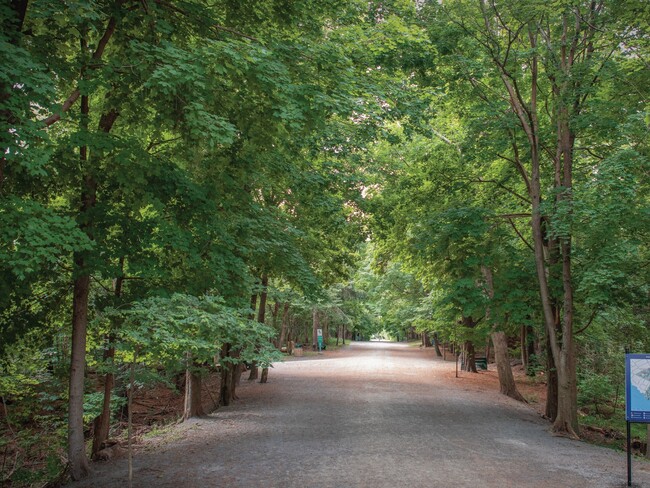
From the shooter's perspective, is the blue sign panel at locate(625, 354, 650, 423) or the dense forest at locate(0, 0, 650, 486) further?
the blue sign panel at locate(625, 354, 650, 423)

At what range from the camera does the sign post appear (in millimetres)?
6938

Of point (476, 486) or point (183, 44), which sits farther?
point (183, 44)

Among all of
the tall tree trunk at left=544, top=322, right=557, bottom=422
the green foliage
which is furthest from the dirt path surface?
the green foliage

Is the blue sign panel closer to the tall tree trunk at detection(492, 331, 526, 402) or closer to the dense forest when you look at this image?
the dense forest

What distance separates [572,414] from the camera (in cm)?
1144

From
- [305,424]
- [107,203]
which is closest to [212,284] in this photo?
[107,203]

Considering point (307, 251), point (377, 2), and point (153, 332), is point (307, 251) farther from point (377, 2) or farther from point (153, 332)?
point (153, 332)

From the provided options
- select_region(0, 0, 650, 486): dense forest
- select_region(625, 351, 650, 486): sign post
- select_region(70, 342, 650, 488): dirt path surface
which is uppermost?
select_region(0, 0, 650, 486): dense forest

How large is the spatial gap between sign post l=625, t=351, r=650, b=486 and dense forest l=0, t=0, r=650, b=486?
8.90ft

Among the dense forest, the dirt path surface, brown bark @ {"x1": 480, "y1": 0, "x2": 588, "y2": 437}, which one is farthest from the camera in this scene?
brown bark @ {"x1": 480, "y1": 0, "x2": 588, "y2": 437}

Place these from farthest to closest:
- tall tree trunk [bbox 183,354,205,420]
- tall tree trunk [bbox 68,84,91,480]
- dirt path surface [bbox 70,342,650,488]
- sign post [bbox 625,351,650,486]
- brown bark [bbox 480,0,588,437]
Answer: tall tree trunk [bbox 183,354,205,420], brown bark [bbox 480,0,588,437], tall tree trunk [bbox 68,84,91,480], dirt path surface [bbox 70,342,650,488], sign post [bbox 625,351,650,486]

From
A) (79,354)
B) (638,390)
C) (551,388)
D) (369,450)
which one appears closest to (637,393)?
(638,390)

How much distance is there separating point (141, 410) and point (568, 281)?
12.7m

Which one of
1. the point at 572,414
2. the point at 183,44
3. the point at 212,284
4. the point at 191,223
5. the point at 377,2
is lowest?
the point at 572,414
